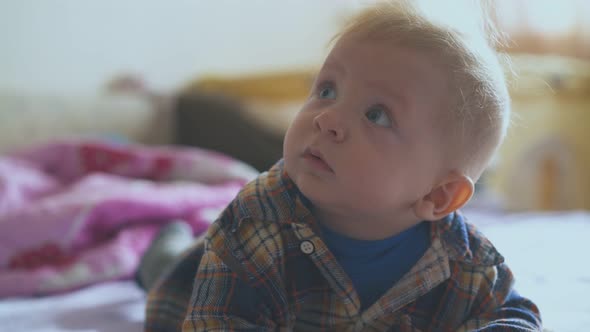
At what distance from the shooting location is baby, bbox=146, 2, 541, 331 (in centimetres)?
66

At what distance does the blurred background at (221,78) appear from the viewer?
1.96 meters

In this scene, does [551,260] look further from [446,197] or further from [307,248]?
[307,248]

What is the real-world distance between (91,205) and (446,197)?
2.42 feet

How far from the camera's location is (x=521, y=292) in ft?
3.09

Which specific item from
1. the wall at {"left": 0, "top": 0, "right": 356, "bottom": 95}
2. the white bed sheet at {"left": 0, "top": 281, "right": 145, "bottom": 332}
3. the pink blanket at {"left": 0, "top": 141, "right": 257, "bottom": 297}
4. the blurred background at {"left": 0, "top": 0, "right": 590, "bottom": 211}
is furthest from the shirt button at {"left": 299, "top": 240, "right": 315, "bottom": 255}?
the wall at {"left": 0, "top": 0, "right": 356, "bottom": 95}

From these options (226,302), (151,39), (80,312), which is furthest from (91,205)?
(151,39)

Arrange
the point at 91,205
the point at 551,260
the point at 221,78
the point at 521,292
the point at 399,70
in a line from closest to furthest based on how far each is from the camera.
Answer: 1. the point at 399,70
2. the point at 521,292
3. the point at 551,260
4. the point at 91,205
5. the point at 221,78

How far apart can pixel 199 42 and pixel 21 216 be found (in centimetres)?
137

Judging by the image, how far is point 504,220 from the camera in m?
1.39

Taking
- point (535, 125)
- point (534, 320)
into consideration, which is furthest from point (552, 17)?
point (534, 320)

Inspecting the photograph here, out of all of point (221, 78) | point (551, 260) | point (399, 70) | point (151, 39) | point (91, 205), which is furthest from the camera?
point (221, 78)

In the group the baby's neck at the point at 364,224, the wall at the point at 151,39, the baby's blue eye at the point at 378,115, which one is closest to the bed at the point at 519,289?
Answer: the baby's neck at the point at 364,224

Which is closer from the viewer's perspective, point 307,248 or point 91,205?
point 307,248

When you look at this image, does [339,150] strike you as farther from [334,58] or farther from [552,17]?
[552,17]
